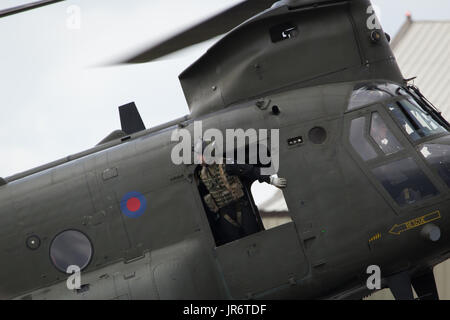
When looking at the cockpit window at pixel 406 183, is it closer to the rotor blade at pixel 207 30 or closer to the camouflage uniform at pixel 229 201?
the camouflage uniform at pixel 229 201

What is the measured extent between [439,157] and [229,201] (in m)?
2.74

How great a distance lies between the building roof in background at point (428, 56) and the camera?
87.8 feet

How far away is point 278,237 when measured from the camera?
8.02 m

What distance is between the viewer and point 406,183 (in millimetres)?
7895

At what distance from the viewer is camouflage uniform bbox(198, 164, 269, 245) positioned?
8258 millimetres

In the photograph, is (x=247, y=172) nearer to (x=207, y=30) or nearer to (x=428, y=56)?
(x=207, y=30)

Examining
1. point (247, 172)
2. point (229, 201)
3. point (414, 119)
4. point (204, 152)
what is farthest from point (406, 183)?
point (204, 152)

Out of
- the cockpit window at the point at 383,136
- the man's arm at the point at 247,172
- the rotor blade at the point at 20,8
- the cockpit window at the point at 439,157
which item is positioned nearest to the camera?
the rotor blade at the point at 20,8

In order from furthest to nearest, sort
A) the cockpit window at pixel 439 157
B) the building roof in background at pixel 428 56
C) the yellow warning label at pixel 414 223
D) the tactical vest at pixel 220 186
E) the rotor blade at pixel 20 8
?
the building roof in background at pixel 428 56, the tactical vest at pixel 220 186, the cockpit window at pixel 439 157, the yellow warning label at pixel 414 223, the rotor blade at pixel 20 8

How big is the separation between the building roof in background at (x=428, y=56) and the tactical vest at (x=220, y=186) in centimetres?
1977

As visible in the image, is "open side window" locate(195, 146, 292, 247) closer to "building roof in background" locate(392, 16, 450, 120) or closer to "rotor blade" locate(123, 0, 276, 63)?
"rotor blade" locate(123, 0, 276, 63)

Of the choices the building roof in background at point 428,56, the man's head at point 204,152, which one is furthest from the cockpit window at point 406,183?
the building roof in background at point 428,56

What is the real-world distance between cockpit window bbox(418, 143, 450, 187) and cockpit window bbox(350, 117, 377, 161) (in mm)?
636

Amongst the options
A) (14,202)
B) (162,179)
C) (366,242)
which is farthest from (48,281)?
(366,242)
